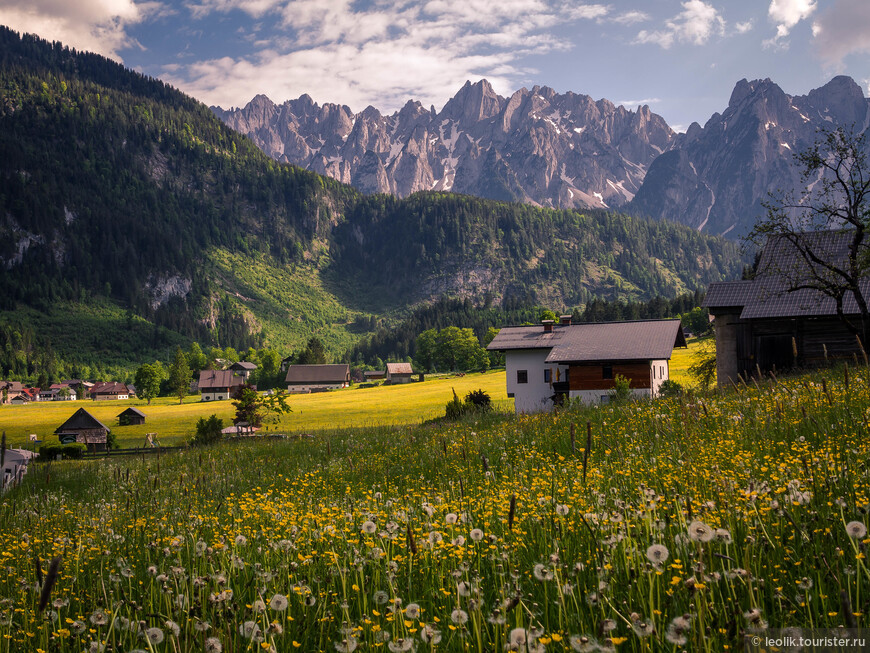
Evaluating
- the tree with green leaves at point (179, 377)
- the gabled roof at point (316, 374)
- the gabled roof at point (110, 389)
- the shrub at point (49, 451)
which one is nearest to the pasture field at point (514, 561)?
the shrub at point (49, 451)

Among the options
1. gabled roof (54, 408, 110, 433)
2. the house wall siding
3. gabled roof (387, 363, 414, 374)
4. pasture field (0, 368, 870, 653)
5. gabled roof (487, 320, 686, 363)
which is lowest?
gabled roof (54, 408, 110, 433)

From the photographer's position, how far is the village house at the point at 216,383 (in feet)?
577

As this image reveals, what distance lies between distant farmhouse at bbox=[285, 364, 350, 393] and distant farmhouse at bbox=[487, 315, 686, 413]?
12171 cm

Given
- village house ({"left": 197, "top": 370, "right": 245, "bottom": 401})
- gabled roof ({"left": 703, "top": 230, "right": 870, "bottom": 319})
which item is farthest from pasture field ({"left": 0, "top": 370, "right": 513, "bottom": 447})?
village house ({"left": 197, "top": 370, "right": 245, "bottom": 401})

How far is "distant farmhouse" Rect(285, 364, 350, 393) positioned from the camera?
182 meters

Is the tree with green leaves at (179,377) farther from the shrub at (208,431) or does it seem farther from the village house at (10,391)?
the shrub at (208,431)

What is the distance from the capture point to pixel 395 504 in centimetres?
764

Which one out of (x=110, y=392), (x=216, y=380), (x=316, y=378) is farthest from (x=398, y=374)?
(x=110, y=392)

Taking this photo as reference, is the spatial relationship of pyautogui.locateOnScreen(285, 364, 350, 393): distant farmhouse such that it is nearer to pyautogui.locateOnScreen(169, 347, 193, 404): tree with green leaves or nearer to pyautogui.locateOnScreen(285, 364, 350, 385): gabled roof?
pyautogui.locateOnScreen(285, 364, 350, 385): gabled roof

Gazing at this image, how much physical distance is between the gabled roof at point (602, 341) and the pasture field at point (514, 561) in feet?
154

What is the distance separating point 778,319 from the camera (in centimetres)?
3631

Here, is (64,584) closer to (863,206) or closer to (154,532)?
(154,532)

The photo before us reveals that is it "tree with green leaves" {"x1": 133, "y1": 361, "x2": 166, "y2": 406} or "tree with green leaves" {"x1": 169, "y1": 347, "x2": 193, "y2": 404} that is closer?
"tree with green leaves" {"x1": 133, "y1": 361, "x2": 166, "y2": 406}

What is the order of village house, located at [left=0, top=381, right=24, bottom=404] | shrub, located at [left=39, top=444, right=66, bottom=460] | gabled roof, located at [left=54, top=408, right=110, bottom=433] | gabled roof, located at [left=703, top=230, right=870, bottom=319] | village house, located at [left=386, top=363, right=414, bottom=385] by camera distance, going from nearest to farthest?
gabled roof, located at [left=703, top=230, right=870, bottom=319] → shrub, located at [left=39, top=444, right=66, bottom=460] → gabled roof, located at [left=54, top=408, right=110, bottom=433] → village house, located at [left=0, top=381, right=24, bottom=404] → village house, located at [left=386, top=363, right=414, bottom=385]
